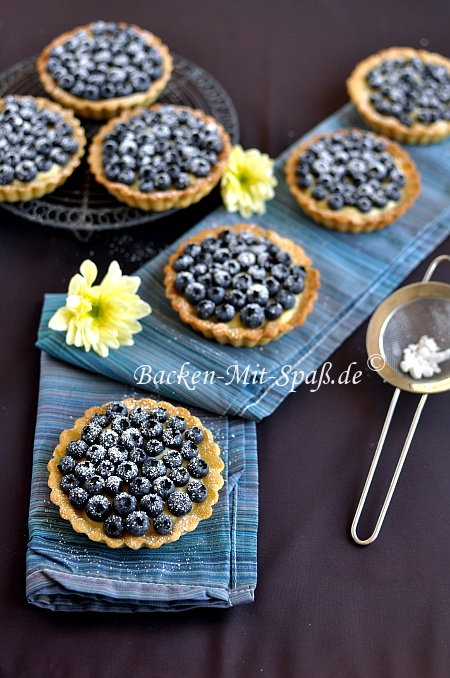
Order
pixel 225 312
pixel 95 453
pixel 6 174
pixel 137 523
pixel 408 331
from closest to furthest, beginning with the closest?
pixel 137 523
pixel 95 453
pixel 225 312
pixel 408 331
pixel 6 174

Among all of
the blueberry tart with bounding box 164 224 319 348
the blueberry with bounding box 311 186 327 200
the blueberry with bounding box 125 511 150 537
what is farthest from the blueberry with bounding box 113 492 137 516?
the blueberry with bounding box 311 186 327 200

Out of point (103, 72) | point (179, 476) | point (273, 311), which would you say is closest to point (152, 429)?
point (179, 476)

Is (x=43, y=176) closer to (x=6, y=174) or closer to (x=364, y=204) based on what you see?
(x=6, y=174)

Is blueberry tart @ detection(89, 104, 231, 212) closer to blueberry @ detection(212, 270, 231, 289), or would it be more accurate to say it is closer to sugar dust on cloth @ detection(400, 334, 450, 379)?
blueberry @ detection(212, 270, 231, 289)

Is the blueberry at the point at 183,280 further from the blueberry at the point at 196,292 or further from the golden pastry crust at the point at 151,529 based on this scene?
the golden pastry crust at the point at 151,529

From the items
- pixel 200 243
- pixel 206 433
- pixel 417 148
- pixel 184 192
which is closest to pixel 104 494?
pixel 206 433

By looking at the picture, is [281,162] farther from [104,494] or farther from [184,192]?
[104,494]

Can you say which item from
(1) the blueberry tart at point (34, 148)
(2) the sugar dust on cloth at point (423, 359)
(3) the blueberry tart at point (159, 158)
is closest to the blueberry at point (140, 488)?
(2) the sugar dust on cloth at point (423, 359)
